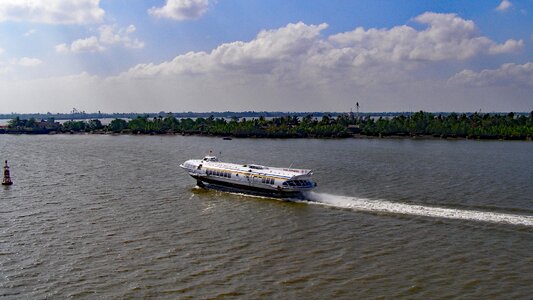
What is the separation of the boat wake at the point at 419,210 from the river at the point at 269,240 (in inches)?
3.7

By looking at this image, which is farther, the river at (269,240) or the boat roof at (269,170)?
the boat roof at (269,170)

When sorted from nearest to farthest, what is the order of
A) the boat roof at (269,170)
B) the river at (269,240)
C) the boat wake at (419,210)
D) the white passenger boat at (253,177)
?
1. the river at (269,240)
2. the boat wake at (419,210)
3. the white passenger boat at (253,177)
4. the boat roof at (269,170)

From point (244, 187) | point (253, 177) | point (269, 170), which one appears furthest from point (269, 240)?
point (244, 187)

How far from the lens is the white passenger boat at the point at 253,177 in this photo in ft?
149

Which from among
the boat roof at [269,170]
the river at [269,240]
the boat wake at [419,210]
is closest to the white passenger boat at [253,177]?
the boat roof at [269,170]

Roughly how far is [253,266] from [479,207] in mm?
22672

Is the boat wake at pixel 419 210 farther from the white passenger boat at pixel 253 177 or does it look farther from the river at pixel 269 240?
the white passenger boat at pixel 253 177

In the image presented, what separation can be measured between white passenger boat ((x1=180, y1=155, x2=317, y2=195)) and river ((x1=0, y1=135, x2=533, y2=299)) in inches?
55.4

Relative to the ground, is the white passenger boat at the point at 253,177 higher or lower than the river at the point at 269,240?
higher

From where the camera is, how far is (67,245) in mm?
30531

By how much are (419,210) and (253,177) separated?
55.8 ft

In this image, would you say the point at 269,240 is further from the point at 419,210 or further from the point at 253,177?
the point at 253,177

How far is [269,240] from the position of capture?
32.2 meters

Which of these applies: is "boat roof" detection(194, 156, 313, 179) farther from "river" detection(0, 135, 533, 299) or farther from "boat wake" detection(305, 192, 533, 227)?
"boat wake" detection(305, 192, 533, 227)
